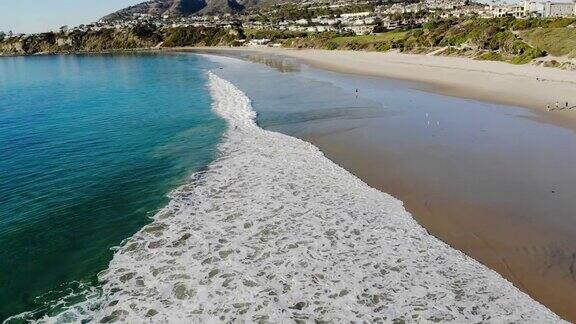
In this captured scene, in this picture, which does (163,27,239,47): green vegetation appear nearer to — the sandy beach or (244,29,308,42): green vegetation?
(244,29,308,42): green vegetation

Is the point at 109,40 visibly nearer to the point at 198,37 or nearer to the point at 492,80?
the point at 198,37

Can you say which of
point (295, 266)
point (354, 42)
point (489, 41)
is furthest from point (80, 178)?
point (354, 42)

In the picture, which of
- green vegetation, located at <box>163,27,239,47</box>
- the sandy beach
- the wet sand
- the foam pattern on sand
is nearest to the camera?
the foam pattern on sand

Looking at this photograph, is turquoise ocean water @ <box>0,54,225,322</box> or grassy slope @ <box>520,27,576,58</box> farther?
grassy slope @ <box>520,27,576,58</box>

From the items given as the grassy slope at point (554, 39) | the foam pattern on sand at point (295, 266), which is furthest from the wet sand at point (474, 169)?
the grassy slope at point (554, 39)

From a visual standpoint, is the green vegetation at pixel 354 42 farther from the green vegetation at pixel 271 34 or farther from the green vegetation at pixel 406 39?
the green vegetation at pixel 271 34

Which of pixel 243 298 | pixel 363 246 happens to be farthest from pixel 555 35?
pixel 243 298

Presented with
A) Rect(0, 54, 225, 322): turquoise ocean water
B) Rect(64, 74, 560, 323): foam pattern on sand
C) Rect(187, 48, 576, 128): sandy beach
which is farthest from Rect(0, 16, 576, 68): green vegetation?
Rect(64, 74, 560, 323): foam pattern on sand
